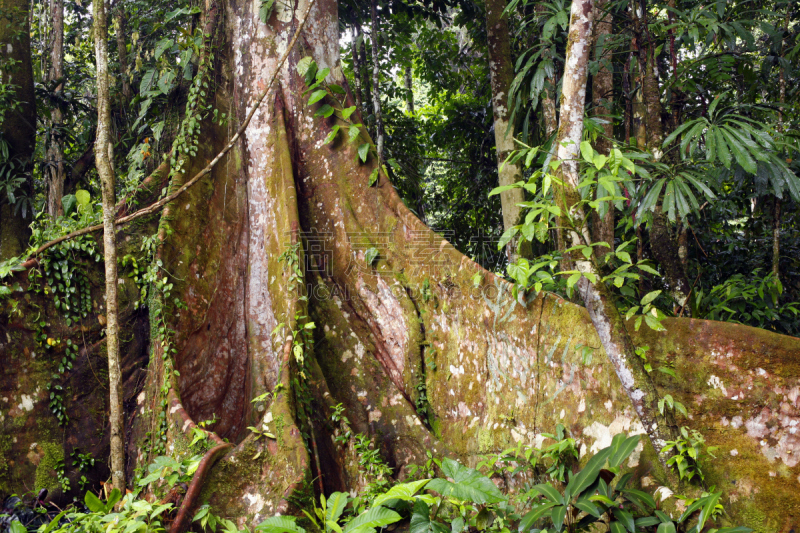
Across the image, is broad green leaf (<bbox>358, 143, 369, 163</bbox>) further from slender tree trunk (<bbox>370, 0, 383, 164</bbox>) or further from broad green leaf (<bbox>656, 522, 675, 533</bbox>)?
broad green leaf (<bbox>656, 522, 675, 533</bbox>)

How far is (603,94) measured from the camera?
16.9ft

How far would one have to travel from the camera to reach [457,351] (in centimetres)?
357

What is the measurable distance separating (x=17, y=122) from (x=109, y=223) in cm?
362

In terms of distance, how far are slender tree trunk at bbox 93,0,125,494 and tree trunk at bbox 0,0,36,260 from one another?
3.18m

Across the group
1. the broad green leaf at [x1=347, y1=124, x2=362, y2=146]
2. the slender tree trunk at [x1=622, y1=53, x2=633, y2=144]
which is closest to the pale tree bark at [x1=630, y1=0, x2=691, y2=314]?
the slender tree trunk at [x1=622, y1=53, x2=633, y2=144]

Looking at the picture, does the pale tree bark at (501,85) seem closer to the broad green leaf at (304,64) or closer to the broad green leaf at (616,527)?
the broad green leaf at (304,64)

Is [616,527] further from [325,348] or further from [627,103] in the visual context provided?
[627,103]

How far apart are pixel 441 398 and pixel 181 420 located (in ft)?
5.41

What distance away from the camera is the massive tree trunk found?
2840 millimetres

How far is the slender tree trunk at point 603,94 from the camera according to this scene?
14.8ft

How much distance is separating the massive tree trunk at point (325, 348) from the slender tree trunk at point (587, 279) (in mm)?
98

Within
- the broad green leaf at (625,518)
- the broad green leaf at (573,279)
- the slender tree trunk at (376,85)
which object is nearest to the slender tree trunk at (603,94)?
the broad green leaf at (573,279)

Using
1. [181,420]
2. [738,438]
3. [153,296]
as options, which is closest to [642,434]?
[738,438]

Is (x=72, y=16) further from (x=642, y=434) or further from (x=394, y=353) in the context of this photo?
(x=642, y=434)
